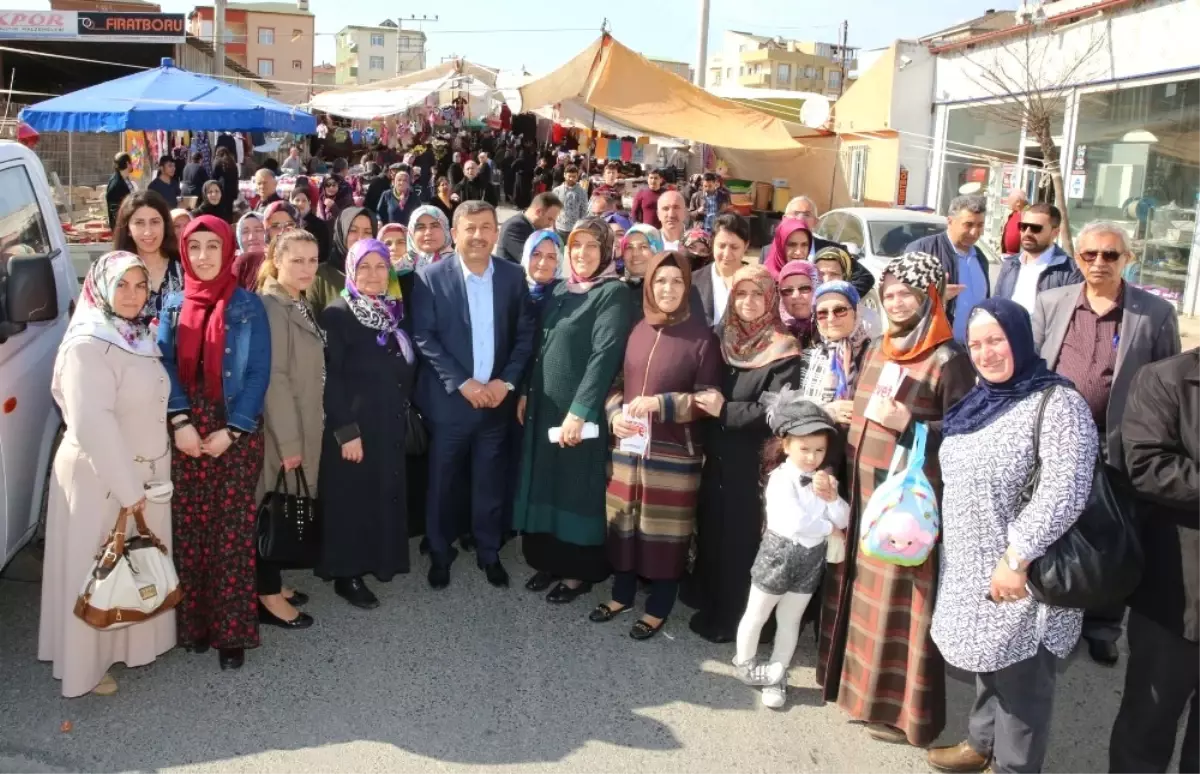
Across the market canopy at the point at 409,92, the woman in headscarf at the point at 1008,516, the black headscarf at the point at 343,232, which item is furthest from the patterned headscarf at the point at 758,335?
the market canopy at the point at 409,92

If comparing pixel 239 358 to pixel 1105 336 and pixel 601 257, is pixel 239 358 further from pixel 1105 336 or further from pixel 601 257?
pixel 1105 336

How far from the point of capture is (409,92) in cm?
1662

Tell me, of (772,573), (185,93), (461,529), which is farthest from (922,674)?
(185,93)

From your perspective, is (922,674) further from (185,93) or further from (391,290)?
(185,93)

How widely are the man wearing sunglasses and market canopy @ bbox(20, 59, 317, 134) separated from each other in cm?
730

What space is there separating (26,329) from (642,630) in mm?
2828

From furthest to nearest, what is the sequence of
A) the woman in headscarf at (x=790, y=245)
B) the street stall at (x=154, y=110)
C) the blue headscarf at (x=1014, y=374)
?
1. the street stall at (x=154, y=110)
2. the woman in headscarf at (x=790, y=245)
3. the blue headscarf at (x=1014, y=374)

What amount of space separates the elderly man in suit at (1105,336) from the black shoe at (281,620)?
342 cm

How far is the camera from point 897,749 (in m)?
3.37

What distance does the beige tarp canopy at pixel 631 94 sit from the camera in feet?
33.6

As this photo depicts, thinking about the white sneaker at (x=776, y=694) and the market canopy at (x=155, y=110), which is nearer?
the white sneaker at (x=776, y=694)

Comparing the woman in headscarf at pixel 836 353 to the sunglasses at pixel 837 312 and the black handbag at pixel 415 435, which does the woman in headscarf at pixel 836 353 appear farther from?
the black handbag at pixel 415 435

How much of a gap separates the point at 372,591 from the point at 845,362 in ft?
8.28

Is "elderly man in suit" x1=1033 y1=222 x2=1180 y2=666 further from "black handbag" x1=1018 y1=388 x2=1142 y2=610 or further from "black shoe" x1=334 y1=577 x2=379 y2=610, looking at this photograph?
"black shoe" x1=334 y1=577 x2=379 y2=610
